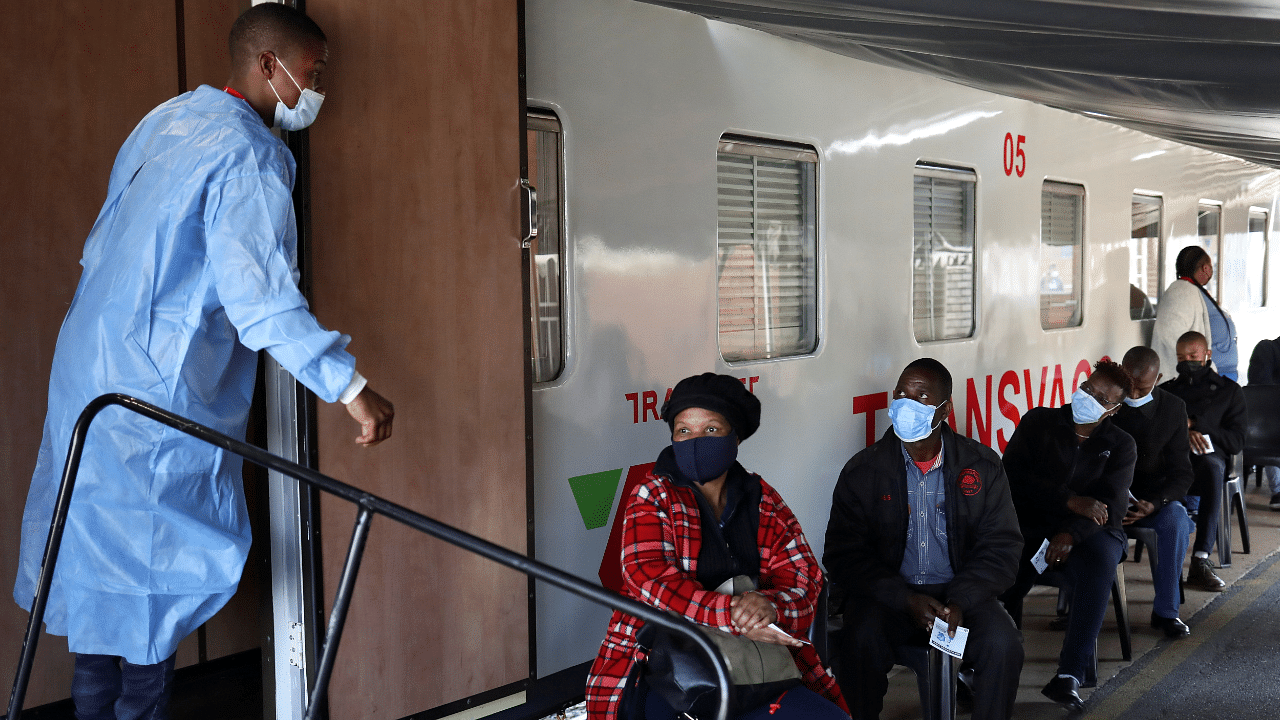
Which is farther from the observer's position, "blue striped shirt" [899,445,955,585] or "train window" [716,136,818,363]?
"train window" [716,136,818,363]

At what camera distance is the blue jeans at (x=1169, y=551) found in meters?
4.56

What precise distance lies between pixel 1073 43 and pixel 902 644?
6.07 feet

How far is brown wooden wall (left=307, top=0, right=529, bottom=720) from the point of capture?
256 cm

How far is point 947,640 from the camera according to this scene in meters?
3.06

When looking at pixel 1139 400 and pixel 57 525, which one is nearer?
pixel 57 525

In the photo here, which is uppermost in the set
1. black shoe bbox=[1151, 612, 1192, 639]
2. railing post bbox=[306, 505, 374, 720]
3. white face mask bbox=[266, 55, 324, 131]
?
white face mask bbox=[266, 55, 324, 131]

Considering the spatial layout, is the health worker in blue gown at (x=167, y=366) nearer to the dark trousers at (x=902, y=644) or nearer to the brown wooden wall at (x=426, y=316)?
the brown wooden wall at (x=426, y=316)

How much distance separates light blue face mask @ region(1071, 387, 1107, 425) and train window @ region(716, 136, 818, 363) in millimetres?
1045

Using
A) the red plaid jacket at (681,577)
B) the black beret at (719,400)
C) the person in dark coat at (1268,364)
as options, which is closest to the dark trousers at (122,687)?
the red plaid jacket at (681,577)

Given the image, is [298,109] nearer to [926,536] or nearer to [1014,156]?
→ [926,536]

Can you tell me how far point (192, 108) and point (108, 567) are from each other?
938mm

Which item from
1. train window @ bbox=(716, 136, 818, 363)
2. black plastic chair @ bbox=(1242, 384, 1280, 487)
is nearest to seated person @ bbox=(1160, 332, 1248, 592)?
black plastic chair @ bbox=(1242, 384, 1280, 487)

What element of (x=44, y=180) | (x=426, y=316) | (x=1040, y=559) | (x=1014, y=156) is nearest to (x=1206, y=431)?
(x=1014, y=156)

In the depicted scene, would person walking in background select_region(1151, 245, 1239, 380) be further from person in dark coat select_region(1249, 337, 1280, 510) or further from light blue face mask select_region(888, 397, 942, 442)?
light blue face mask select_region(888, 397, 942, 442)
